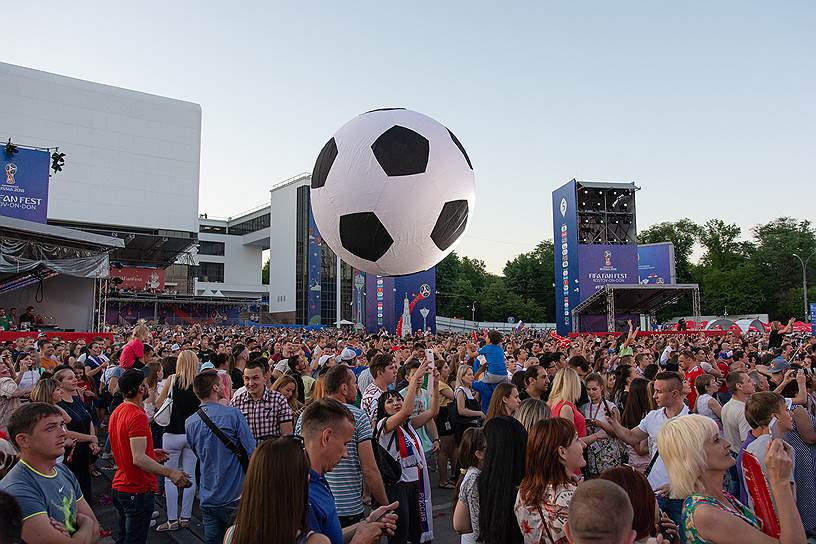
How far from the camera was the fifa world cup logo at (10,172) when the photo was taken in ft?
74.9

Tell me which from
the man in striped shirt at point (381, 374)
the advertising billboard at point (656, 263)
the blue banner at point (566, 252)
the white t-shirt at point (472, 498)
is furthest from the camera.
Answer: the advertising billboard at point (656, 263)

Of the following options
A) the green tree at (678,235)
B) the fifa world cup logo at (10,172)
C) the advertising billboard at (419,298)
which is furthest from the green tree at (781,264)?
the fifa world cup logo at (10,172)

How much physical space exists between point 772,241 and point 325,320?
156 feet

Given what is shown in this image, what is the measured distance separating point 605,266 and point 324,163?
32.5 metres

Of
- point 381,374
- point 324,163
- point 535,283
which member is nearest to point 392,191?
point 324,163

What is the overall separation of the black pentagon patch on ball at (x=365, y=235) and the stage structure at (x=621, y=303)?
96.0ft

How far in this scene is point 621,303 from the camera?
120 feet

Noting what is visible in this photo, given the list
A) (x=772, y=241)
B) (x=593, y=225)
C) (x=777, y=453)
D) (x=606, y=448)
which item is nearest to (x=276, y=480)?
(x=777, y=453)

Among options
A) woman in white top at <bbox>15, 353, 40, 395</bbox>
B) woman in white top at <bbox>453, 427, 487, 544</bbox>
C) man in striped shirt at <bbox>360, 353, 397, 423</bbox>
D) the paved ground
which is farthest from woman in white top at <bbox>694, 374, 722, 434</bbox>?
woman in white top at <bbox>15, 353, 40, 395</bbox>

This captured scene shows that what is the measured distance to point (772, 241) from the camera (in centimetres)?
6181

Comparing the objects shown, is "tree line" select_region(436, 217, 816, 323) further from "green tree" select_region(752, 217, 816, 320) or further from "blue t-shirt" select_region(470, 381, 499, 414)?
"blue t-shirt" select_region(470, 381, 499, 414)

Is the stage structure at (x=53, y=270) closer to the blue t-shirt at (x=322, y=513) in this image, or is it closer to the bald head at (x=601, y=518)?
the blue t-shirt at (x=322, y=513)

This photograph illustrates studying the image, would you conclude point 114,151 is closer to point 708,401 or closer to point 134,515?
point 134,515

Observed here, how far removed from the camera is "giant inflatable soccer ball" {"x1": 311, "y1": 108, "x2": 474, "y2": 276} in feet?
19.9
